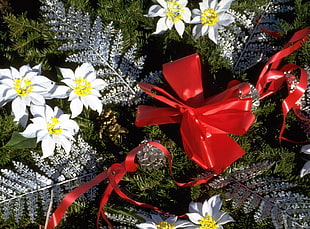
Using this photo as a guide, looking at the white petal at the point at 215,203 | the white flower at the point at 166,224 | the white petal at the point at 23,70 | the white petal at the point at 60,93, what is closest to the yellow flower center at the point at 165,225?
the white flower at the point at 166,224

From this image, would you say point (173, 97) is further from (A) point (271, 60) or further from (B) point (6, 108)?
(B) point (6, 108)

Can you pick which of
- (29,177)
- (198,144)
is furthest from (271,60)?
(29,177)

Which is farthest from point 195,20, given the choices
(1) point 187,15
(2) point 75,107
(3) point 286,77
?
(2) point 75,107

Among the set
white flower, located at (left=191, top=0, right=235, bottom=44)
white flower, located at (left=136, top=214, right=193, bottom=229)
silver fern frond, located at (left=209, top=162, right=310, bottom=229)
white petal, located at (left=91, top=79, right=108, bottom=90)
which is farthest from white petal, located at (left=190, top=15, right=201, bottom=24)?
white flower, located at (left=136, top=214, right=193, bottom=229)

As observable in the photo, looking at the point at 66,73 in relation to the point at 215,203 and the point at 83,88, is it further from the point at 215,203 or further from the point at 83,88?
the point at 215,203

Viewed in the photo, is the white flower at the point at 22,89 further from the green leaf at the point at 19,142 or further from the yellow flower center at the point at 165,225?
the yellow flower center at the point at 165,225

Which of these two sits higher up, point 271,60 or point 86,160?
point 271,60
